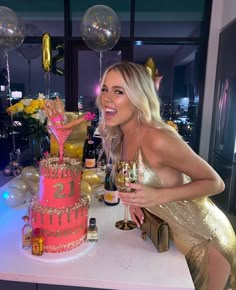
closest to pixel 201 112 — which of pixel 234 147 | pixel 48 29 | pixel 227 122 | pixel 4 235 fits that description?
pixel 227 122

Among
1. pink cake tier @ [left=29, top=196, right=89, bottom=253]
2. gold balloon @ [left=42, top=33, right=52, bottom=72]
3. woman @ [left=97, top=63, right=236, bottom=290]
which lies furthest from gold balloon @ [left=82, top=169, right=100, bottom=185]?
gold balloon @ [left=42, top=33, right=52, bottom=72]

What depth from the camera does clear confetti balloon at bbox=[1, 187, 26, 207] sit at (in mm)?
1320

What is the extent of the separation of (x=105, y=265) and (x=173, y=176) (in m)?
0.44

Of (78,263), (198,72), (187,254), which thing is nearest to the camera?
(78,263)

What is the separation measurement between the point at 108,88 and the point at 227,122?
2639 millimetres

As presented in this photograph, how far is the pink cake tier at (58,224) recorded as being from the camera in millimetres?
958

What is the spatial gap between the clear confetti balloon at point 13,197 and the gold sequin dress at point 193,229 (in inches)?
25.1

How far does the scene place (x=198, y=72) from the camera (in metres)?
4.43

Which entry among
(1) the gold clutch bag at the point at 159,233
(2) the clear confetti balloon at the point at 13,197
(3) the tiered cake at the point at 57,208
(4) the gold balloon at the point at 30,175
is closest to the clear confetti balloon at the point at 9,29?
(4) the gold balloon at the point at 30,175

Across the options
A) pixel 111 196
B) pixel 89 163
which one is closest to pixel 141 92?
pixel 111 196

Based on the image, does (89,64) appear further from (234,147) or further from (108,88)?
(108,88)

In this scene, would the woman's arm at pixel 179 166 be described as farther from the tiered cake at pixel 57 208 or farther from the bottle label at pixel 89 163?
the bottle label at pixel 89 163

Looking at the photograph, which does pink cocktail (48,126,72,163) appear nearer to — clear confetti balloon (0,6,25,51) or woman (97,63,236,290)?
woman (97,63,236,290)

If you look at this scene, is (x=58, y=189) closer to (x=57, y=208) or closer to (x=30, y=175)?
(x=57, y=208)
